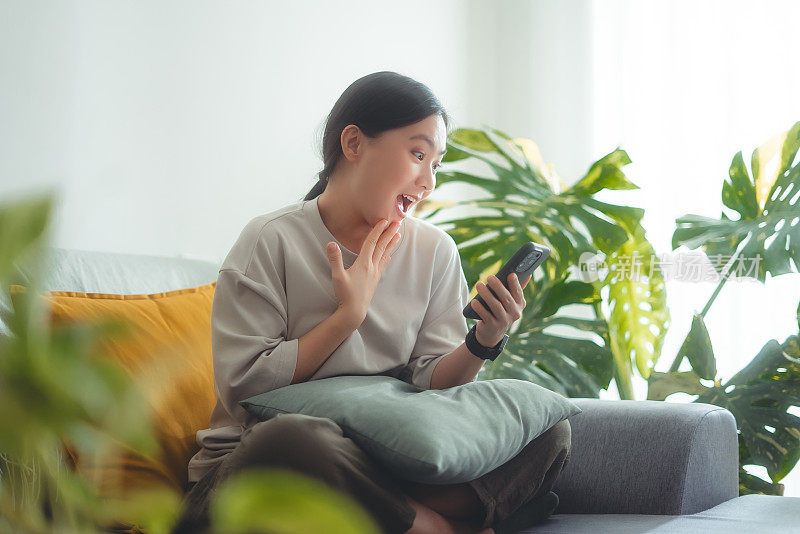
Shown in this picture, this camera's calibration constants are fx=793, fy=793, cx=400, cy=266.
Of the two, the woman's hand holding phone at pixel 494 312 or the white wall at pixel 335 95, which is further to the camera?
the white wall at pixel 335 95

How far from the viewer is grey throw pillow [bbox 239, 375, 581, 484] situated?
36.9 inches

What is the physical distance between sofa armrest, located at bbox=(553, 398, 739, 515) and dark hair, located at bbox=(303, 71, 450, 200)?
1.95 ft

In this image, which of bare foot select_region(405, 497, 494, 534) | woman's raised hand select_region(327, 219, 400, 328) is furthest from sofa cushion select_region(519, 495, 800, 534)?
woman's raised hand select_region(327, 219, 400, 328)

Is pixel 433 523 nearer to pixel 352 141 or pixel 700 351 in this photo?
pixel 352 141

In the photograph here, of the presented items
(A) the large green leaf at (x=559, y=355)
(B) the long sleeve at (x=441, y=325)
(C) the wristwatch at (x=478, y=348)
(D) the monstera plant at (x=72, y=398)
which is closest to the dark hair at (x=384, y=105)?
(B) the long sleeve at (x=441, y=325)

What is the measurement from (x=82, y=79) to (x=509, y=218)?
1.09m

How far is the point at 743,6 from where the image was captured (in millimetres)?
2516

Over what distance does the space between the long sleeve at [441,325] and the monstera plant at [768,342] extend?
75 cm

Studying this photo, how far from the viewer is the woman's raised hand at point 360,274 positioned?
1220mm

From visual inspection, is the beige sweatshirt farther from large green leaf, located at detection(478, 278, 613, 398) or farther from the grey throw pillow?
large green leaf, located at detection(478, 278, 613, 398)

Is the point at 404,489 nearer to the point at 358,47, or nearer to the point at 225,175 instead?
the point at 225,175

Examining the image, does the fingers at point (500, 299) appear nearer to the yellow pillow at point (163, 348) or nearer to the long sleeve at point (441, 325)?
the long sleeve at point (441, 325)

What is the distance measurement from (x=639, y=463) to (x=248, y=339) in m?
0.66

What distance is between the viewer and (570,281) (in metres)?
2.01
